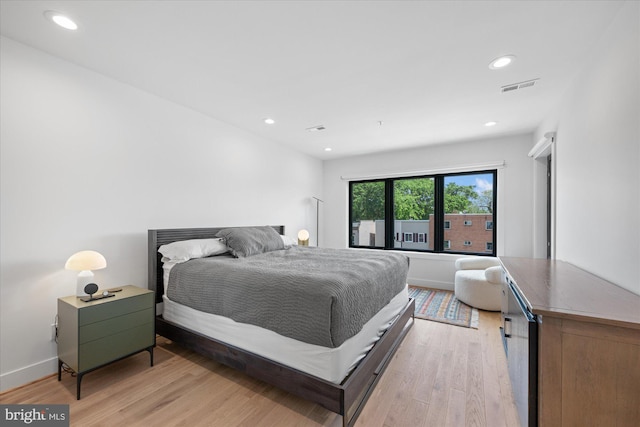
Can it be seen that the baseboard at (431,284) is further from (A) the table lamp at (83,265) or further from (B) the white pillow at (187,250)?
(A) the table lamp at (83,265)

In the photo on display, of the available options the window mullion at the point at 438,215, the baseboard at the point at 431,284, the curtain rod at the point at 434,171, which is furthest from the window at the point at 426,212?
the baseboard at the point at 431,284

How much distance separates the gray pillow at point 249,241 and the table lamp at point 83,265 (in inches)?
45.1

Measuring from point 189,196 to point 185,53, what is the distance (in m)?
1.59

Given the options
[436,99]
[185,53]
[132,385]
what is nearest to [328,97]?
[436,99]

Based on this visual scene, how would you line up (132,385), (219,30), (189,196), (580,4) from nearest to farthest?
(580,4) < (219,30) < (132,385) < (189,196)

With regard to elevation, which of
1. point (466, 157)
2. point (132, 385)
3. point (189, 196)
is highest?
point (466, 157)

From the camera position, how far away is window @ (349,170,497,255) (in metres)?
4.51

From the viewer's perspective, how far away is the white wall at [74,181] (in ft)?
6.54

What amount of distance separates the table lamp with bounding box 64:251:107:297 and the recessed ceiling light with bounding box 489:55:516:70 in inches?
141

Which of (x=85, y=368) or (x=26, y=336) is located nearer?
(x=85, y=368)

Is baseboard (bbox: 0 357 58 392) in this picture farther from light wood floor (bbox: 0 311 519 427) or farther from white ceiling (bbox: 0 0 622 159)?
white ceiling (bbox: 0 0 622 159)

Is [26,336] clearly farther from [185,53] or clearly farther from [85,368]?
[185,53]

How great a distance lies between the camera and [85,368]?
191 cm

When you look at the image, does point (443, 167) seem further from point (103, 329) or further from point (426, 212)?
point (103, 329)
